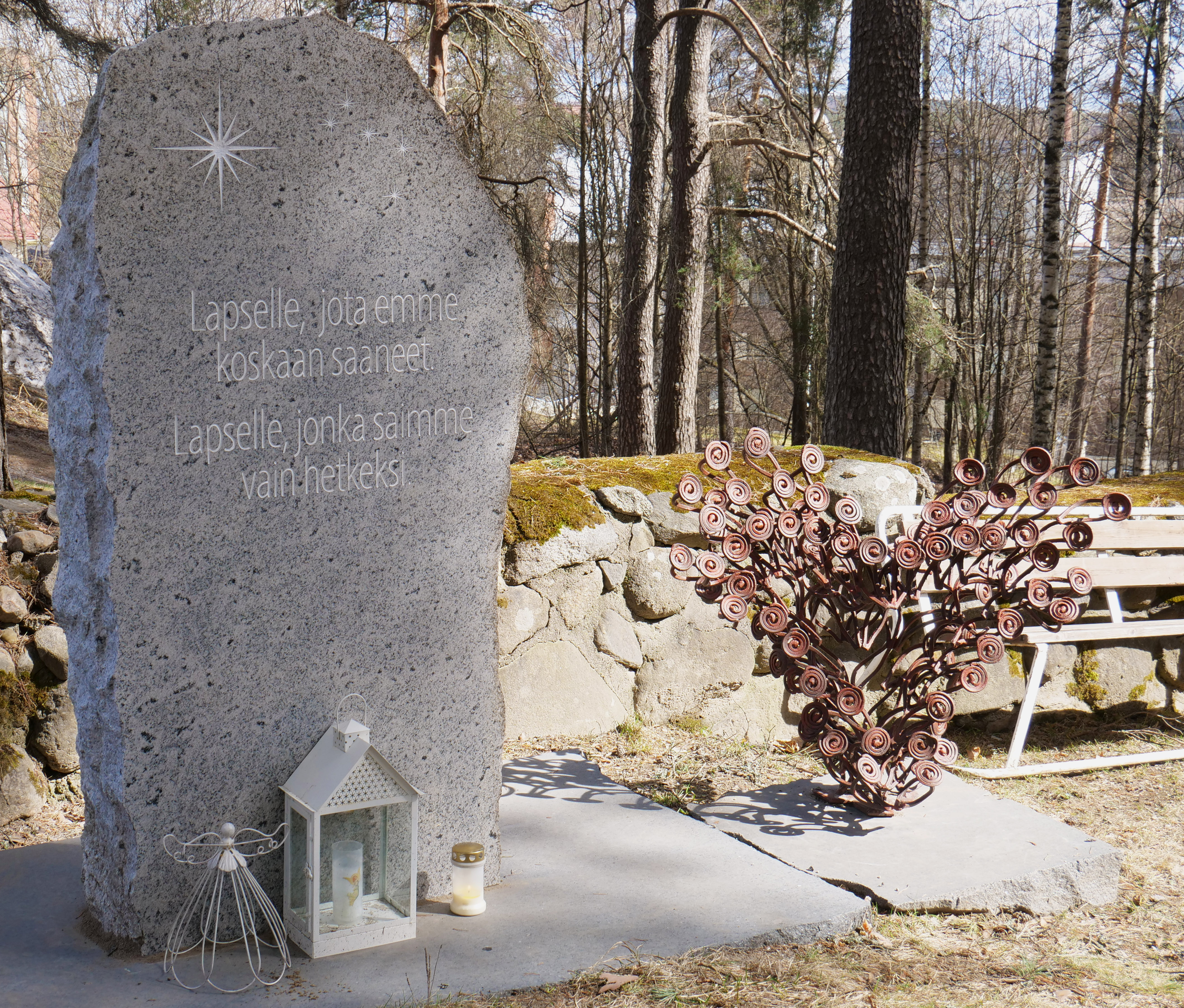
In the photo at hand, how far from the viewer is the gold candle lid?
2561 mm

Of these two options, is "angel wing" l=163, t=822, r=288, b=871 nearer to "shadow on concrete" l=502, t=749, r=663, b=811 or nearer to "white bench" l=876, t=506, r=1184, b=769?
"shadow on concrete" l=502, t=749, r=663, b=811

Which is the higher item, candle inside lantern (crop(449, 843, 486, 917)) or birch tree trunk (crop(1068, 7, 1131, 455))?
birch tree trunk (crop(1068, 7, 1131, 455))

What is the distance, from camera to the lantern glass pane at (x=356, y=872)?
7.92 ft

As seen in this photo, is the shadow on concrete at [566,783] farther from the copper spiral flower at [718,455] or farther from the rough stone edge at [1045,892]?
the copper spiral flower at [718,455]

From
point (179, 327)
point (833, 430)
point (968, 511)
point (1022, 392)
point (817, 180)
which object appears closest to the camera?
point (179, 327)

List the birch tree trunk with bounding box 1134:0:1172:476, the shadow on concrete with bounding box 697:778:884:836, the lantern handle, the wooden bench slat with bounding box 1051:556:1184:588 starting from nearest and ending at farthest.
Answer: the lantern handle
the shadow on concrete with bounding box 697:778:884:836
the wooden bench slat with bounding box 1051:556:1184:588
the birch tree trunk with bounding box 1134:0:1172:476

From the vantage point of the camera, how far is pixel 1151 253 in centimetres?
1162

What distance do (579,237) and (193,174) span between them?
32.8 feet

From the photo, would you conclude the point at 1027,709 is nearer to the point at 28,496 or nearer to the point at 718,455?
the point at 718,455

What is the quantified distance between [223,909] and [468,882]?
59cm

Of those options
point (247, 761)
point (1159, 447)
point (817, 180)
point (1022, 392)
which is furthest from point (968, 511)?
point (1159, 447)

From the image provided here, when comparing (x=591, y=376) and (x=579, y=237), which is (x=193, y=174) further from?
(x=591, y=376)

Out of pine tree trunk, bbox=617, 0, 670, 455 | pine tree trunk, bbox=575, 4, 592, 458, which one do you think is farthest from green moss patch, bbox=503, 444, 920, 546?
pine tree trunk, bbox=575, 4, 592, 458

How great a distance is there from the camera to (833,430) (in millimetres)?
6113
